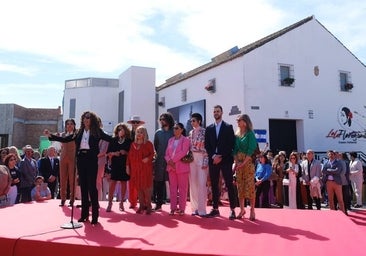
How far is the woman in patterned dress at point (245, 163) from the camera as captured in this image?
5.37 m

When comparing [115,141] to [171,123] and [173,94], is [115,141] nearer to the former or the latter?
[171,123]

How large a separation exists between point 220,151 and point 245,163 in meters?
0.43

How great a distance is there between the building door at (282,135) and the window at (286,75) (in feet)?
5.88

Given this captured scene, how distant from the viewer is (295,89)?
16656 mm

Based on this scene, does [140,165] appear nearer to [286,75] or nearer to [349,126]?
[286,75]

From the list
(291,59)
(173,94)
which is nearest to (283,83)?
(291,59)

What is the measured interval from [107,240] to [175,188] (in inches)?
76.3

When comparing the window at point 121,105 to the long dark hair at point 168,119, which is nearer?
the long dark hair at point 168,119

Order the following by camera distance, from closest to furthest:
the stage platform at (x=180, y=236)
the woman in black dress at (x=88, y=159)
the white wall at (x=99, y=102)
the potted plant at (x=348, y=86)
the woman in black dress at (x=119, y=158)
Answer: the stage platform at (x=180, y=236), the woman in black dress at (x=88, y=159), the woman in black dress at (x=119, y=158), the potted plant at (x=348, y=86), the white wall at (x=99, y=102)

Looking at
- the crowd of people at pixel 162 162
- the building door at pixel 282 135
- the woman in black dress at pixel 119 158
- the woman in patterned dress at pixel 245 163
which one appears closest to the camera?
the crowd of people at pixel 162 162

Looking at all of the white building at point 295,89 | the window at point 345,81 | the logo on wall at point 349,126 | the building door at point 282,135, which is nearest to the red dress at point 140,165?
the white building at point 295,89

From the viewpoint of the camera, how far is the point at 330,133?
56.9ft

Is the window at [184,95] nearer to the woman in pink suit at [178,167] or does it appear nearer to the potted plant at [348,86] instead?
the potted plant at [348,86]

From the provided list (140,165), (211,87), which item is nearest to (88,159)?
(140,165)
